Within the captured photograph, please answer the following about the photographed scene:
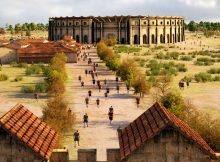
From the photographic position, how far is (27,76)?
174 feet

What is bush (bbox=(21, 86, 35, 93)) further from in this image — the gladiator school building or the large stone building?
the gladiator school building

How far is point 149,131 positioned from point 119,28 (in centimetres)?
10349

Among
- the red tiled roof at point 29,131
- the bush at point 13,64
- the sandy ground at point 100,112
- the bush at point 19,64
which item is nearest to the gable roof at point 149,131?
the red tiled roof at point 29,131

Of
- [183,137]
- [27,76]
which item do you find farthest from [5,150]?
[27,76]

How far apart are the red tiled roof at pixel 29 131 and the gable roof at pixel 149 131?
6.47 ft

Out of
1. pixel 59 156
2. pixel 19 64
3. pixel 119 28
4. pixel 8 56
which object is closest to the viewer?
pixel 59 156

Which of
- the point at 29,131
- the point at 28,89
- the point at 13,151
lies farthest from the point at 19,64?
the point at 13,151

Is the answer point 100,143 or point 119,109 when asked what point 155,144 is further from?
point 119,109

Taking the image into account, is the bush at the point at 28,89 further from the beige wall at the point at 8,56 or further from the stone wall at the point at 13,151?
the beige wall at the point at 8,56

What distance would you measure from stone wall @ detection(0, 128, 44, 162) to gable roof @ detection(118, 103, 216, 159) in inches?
91.7

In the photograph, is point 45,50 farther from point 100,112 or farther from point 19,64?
point 100,112

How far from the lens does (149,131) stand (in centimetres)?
1066

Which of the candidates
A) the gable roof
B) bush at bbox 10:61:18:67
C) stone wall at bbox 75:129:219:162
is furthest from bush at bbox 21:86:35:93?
stone wall at bbox 75:129:219:162

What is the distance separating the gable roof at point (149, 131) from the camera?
10.4 m
